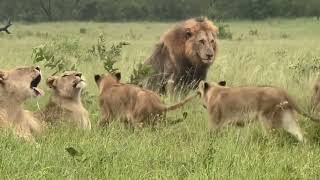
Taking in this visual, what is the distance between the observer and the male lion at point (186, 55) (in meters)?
8.87

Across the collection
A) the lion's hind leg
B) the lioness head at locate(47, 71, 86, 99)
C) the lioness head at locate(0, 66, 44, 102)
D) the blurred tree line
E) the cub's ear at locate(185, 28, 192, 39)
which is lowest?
the blurred tree line

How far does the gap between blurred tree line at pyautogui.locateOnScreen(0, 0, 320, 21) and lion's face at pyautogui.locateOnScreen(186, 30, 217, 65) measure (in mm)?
44973

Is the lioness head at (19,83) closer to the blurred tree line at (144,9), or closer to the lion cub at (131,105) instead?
the lion cub at (131,105)

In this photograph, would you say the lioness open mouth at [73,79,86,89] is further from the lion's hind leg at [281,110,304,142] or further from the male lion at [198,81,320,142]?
the lion's hind leg at [281,110,304,142]

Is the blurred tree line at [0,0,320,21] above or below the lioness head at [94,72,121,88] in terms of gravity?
below

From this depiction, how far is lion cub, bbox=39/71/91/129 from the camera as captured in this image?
6641 mm

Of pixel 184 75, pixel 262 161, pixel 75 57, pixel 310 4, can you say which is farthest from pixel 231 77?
pixel 310 4

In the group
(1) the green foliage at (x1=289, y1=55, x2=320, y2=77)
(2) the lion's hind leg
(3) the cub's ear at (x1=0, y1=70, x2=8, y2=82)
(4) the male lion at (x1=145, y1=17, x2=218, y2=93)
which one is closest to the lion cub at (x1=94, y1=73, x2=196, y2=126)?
(2) the lion's hind leg

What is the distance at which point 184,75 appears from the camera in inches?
360

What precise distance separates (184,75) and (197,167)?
4292 millimetres

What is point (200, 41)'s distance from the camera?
28.9ft

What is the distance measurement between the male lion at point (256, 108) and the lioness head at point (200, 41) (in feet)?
7.58

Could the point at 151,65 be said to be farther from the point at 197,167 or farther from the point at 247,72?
the point at 197,167

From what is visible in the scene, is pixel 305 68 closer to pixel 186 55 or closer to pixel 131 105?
pixel 186 55
